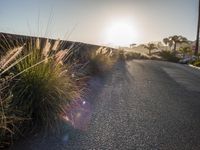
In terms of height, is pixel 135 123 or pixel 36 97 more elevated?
pixel 36 97

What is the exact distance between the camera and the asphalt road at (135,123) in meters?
5.48

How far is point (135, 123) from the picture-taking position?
6.80 m

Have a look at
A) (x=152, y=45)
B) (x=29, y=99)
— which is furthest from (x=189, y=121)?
(x=152, y=45)

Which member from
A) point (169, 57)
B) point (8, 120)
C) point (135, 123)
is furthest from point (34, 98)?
point (169, 57)

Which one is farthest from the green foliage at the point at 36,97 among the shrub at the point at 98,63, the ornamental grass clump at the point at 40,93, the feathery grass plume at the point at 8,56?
the shrub at the point at 98,63

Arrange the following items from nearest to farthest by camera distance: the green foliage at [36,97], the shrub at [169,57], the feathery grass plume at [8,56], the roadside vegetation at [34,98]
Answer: the feathery grass plume at [8,56] → the roadside vegetation at [34,98] → the green foliage at [36,97] → the shrub at [169,57]

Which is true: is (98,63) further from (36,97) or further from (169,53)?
(169,53)

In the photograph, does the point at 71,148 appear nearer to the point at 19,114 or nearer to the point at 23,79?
the point at 19,114

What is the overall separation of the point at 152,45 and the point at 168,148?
181 ft

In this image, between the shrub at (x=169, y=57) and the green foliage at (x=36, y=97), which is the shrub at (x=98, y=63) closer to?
the green foliage at (x=36, y=97)

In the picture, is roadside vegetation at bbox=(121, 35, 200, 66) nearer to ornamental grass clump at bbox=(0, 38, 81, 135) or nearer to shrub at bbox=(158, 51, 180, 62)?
shrub at bbox=(158, 51, 180, 62)

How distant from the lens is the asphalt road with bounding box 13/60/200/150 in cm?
548

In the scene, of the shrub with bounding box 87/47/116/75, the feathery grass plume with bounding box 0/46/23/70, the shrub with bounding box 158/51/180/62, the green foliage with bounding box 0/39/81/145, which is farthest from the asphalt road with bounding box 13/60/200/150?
the shrub with bounding box 158/51/180/62

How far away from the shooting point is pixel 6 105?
516cm
